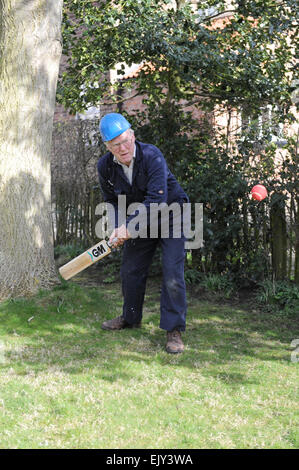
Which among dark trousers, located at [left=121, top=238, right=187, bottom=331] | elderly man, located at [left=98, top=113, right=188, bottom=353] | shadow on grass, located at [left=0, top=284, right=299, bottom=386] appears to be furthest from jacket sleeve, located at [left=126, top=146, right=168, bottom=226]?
shadow on grass, located at [left=0, top=284, right=299, bottom=386]

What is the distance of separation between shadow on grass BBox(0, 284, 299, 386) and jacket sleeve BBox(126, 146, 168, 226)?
3.86 feet

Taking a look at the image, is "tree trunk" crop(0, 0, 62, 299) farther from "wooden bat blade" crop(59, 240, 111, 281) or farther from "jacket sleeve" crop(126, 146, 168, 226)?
"jacket sleeve" crop(126, 146, 168, 226)

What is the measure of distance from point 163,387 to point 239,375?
68 centimetres

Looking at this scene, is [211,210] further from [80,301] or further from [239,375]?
[239,375]

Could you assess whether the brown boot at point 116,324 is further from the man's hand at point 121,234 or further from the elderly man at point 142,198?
the man's hand at point 121,234

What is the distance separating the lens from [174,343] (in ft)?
14.8

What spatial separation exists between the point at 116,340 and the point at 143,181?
1.51 metres

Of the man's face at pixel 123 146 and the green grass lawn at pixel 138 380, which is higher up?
the man's face at pixel 123 146

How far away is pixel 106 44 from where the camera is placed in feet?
22.4

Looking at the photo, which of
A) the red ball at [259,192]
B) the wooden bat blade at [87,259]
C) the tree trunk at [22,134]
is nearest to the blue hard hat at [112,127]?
the wooden bat blade at [87,259]

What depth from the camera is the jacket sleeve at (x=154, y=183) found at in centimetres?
435

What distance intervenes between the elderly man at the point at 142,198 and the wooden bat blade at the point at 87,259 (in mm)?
161
